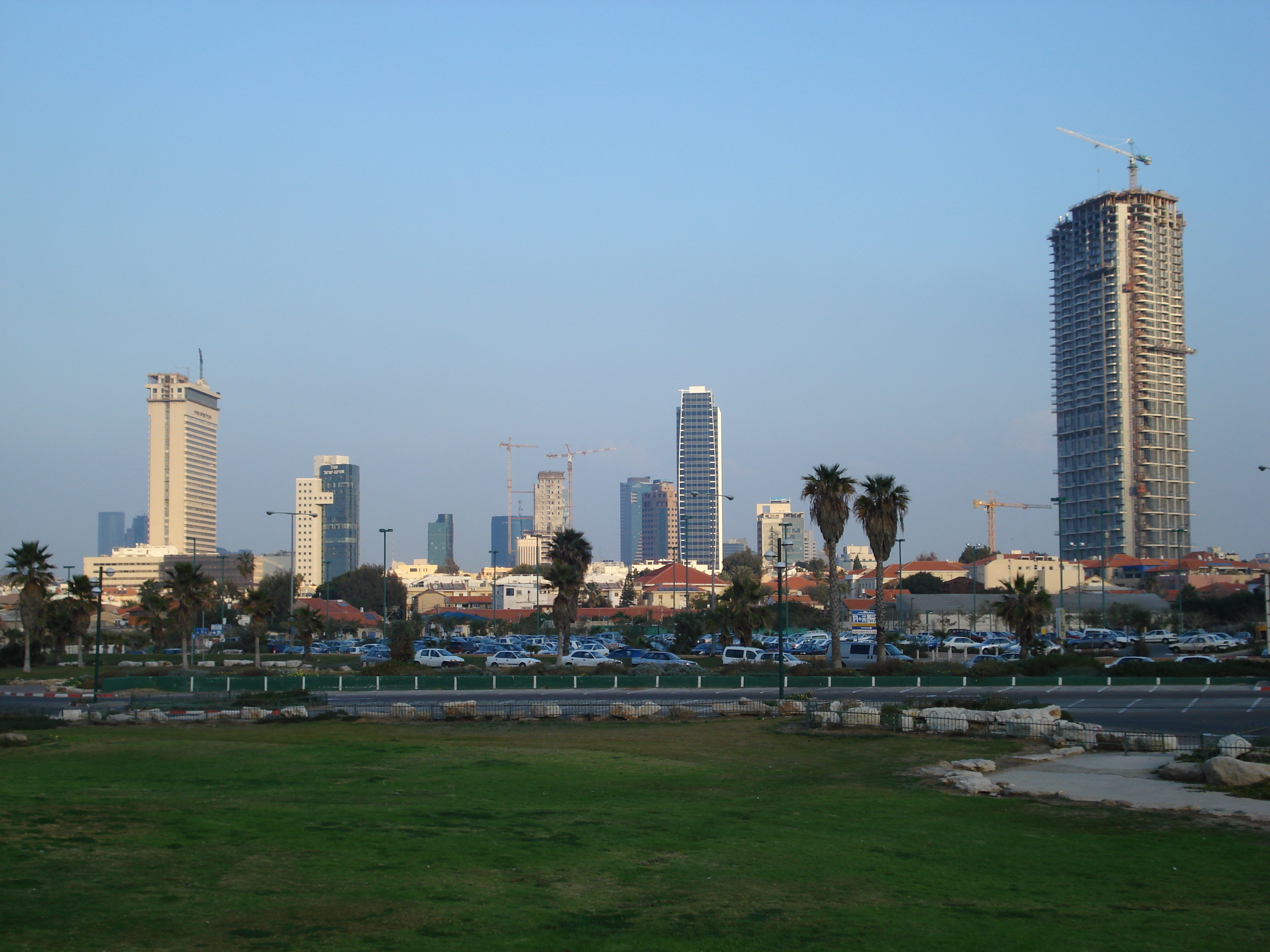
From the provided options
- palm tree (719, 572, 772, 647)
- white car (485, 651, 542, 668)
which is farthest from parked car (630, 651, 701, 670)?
white car (485, 651, 542, 668)

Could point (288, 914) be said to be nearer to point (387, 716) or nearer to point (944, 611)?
point (387, 716)

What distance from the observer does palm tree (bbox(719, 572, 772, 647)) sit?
2675 inches

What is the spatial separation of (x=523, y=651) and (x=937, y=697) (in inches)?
1534

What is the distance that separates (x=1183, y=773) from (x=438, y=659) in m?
48.1

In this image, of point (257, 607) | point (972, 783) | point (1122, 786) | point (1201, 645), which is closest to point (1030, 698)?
point (1122, 786)

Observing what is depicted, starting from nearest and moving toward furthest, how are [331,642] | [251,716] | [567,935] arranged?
[567,935]
[251,716]
[331,642]

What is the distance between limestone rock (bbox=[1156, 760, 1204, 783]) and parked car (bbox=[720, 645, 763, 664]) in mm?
38927

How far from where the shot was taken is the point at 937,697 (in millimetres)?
38656

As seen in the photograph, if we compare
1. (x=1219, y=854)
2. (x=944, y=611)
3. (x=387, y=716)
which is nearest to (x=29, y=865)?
(x=1219, y=854)

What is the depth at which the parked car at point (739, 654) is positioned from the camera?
6012 cm

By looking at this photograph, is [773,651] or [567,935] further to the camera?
[773,651]

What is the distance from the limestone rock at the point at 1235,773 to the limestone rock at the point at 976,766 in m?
4.10

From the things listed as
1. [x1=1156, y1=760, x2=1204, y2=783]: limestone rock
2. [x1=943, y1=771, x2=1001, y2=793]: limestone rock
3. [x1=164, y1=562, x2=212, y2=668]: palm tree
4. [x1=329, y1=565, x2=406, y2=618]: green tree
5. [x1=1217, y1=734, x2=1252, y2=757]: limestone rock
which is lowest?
[x1=329, y1=565, x2=406, y2=618]: green tree

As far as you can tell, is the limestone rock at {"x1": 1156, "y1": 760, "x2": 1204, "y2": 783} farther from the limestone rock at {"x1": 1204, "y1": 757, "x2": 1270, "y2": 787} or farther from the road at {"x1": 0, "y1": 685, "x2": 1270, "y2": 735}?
the road at {"x1": 0, "y1": 685, "x2": 1270, "y2": 735}
